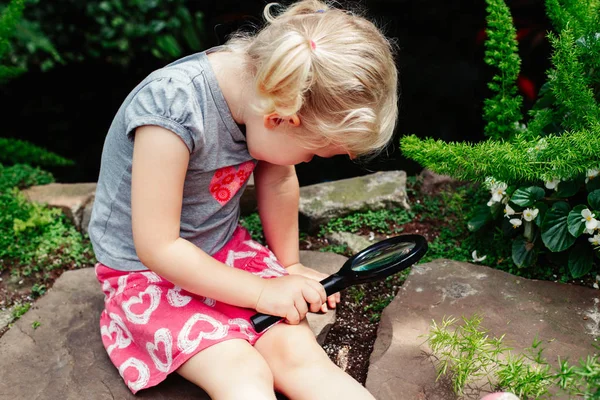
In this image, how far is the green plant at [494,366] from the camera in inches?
64.2

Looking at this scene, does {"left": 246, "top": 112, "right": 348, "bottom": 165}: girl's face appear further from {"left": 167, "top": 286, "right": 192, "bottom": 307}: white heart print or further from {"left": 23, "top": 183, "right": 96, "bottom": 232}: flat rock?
{"left": 23, "top": 183, "right": 96, "bottom": 232}: flat rock

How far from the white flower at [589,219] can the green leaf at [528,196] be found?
0.16 m

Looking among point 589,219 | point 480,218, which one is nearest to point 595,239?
point 589,219

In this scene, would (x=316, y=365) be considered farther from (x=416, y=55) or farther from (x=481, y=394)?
(x=416, y=55)

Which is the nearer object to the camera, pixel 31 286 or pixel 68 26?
pixel 31 286

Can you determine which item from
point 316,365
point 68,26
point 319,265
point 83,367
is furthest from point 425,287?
point 68,26

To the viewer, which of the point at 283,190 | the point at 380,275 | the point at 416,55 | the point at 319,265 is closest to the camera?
the point at 380,275

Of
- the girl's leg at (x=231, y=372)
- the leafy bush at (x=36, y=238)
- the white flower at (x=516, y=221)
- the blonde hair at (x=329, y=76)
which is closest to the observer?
the blonde hair at (x=329, y=76)

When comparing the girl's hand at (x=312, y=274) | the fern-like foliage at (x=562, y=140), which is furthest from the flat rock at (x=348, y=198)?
the fern-like foliage at (x=562, y=140)

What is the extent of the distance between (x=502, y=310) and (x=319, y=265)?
0.67 metres

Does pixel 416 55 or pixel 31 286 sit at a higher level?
pixel 416 55

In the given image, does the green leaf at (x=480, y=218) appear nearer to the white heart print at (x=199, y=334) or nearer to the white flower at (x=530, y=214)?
the white flower at (x=530, y=214)

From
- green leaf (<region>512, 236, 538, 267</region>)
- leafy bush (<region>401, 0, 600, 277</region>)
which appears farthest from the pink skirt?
green leaf (<region>512, 236, 538, 267</region>)

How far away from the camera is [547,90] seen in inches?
96.1
